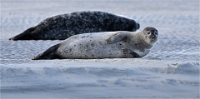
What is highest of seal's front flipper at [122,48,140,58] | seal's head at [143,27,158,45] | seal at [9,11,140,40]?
seal's head at [143,27,158,45]

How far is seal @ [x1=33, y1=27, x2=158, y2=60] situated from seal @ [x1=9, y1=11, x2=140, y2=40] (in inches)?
115

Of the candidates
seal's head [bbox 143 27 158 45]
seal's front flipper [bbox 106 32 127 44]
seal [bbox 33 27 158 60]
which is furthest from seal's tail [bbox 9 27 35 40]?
seal's head [bbox 143 27 158 45]

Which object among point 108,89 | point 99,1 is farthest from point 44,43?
point 99,1

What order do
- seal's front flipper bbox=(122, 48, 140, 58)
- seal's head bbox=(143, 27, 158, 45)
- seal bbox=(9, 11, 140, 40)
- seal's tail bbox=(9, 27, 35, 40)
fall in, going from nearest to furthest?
seal's front flipper bbox=(122, 48, 140, 58) → seal's head bbox=(143, 27, 158, 45) → seal's tail bbox=(9, 27, 35, 40) → seal bbox=(9, 11, 140, 40)

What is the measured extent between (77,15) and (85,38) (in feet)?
11.7

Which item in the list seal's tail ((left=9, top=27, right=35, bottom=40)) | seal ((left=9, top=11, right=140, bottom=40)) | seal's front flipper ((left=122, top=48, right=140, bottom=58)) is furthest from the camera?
seal ((left=9, top=11, right=140, bottom=40))

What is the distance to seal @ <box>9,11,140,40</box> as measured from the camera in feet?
30.6

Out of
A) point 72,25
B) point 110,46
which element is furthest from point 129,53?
point 72,25

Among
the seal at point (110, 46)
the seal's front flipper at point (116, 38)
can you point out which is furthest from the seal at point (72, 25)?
the seal's front flipper at point (116, 38)

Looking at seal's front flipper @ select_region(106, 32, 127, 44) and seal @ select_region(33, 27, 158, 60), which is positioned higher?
seal's front flipper @ select_region(106, 32, 127, 44)

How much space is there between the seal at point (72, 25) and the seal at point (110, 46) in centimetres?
292

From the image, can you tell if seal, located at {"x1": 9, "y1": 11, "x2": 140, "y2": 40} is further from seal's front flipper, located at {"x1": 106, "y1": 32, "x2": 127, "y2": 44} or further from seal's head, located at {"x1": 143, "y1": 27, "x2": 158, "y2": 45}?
seal's head, located at {"x1": 143, "y1": 27, "x2": 158, "y2": 45}

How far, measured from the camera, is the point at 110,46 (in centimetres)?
598

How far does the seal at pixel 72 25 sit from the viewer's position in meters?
9.32
